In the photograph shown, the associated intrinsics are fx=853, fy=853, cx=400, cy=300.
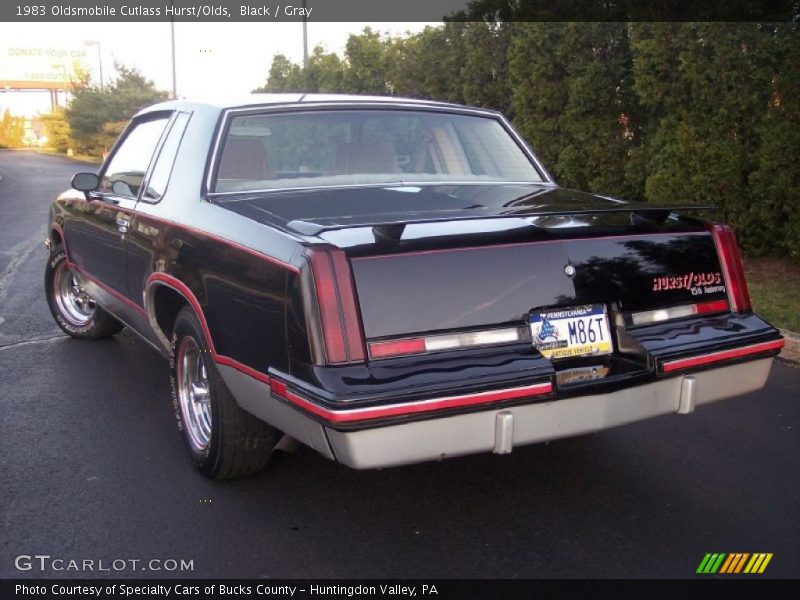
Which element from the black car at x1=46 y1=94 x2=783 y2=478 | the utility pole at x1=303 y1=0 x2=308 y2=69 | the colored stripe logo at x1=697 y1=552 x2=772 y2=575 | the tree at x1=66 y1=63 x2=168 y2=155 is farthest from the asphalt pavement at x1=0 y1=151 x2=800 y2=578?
the tree at x1=66 y1=63 x2=168 y2=155

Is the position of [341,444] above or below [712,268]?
below

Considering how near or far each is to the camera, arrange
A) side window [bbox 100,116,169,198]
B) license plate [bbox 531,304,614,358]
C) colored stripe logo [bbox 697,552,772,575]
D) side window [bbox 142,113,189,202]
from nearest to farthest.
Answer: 1. colored stripe logo [bbox 697,552,772,575]
2. license plate [bbox 531,304,614,358]
3. side window [bbox 142,113,189,202]
4. side window [bbox 100,116,169,198]

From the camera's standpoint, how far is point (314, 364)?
2990 mm

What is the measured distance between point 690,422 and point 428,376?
2.38m

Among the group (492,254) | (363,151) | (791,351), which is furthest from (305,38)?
(492,254)

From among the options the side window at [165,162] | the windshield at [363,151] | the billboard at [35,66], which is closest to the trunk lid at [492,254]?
A: the windshield at [363,151]

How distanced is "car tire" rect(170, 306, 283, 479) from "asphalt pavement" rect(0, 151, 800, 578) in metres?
0.13

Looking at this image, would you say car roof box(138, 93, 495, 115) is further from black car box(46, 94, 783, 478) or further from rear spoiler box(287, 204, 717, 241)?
rear spoiler box(287, 204, 717, 241)

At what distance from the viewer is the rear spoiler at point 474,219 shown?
122 inches

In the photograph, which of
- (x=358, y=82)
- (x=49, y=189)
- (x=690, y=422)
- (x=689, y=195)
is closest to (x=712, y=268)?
(x=690, y=422)

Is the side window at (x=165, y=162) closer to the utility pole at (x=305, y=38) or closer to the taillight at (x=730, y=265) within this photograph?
the taillight at (x=730, y=265)

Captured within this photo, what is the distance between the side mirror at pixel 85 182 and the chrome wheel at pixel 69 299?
131 cm

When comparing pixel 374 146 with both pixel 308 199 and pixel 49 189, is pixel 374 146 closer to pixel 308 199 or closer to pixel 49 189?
pixel 308 199

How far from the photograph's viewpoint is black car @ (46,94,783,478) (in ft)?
9.78
